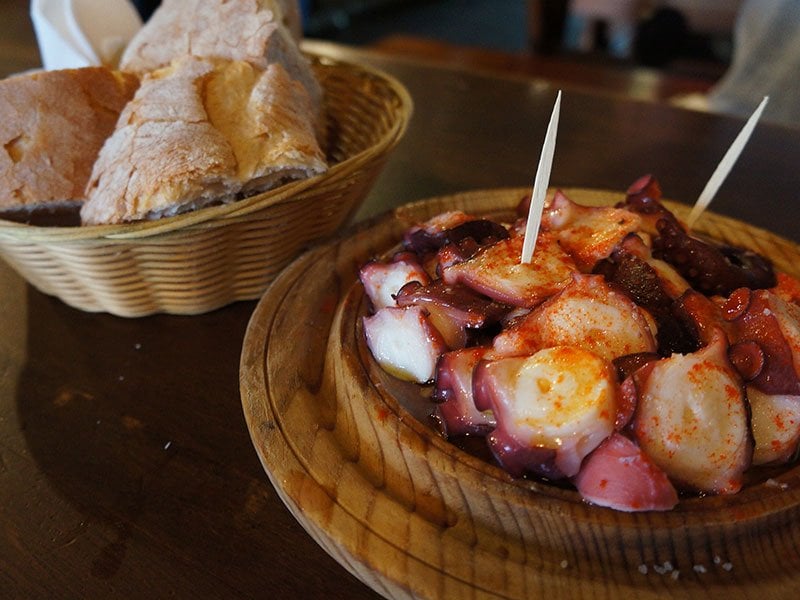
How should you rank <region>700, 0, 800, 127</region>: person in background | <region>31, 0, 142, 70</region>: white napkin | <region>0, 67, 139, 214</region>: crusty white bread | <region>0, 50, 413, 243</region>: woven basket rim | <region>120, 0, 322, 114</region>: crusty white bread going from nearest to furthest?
<region>0, 50, 413, 243</region>: woven basket rim → <region>0, 67, 139, 214</region>: crusty white bread → <region>120, 0, 322, 114</region>: crusty white bread → <region>31, 0, 142, 70</region>: white napkin → <region>700, 0, 800, 127</region>: person in background

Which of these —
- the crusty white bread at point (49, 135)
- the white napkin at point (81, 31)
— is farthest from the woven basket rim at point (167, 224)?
the white napkin at point (81, 31)

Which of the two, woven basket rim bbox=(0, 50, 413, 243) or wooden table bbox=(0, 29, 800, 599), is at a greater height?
woven basket rim bbox=(0, 50, 413, 243)

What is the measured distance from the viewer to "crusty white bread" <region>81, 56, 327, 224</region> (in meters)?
1.04

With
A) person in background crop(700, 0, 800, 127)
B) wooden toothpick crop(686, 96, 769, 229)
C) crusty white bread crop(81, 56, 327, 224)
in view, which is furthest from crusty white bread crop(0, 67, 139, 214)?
person in background crop(700, 0, 800, 127)

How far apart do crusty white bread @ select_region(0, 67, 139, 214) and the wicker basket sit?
0.12m

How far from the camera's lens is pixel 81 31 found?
1.48m

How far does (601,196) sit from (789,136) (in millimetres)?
1163

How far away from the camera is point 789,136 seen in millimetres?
2109

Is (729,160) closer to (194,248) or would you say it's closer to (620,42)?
(194,248)

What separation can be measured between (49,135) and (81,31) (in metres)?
0.45

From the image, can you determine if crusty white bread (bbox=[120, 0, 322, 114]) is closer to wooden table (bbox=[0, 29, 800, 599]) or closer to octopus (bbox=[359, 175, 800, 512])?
wooden table (bbox=[0, 29, 800, 599])

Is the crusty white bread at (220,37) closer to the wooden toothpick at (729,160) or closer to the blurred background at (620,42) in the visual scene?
the wooden toothpick at (729,160)

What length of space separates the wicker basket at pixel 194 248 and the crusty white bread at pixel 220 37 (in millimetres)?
269

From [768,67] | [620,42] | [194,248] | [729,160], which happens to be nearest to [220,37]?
[194,248]
